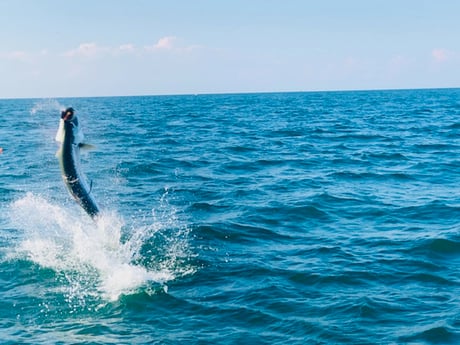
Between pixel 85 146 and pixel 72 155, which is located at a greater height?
pixel 85 146

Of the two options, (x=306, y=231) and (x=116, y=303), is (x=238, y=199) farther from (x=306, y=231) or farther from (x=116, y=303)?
(x=116, y=303)

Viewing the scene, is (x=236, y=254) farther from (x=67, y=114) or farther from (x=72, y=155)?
(x=67, y=114)

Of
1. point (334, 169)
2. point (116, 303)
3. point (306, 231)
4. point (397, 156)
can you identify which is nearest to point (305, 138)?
point (397, 156)

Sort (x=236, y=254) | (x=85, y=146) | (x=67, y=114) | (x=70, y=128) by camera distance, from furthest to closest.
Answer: (x=236, y=254)
(x=85, y=146)
(x=70, y=128)
(x=67, y=114)

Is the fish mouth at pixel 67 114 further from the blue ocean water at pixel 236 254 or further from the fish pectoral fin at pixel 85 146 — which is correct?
the fish pectoral fin at pixel 85 146

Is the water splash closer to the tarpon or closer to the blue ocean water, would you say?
the blue ocean water

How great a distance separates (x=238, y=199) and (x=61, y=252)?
24.6ft

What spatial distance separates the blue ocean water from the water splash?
52 millimetres

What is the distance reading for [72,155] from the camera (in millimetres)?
9805

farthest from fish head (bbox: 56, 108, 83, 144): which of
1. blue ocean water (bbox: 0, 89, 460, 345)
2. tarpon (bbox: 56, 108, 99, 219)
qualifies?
blue ocean water (bbox: 0, 89, 460, 345)

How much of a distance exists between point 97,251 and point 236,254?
379 centimetres

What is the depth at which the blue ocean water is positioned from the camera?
914cm

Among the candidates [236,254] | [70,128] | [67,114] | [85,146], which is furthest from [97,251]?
[67,114]

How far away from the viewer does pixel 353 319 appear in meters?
9.20
